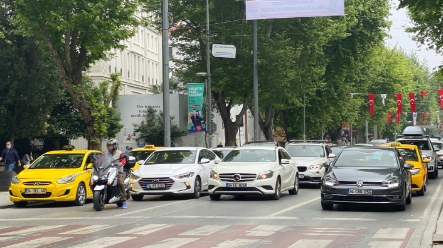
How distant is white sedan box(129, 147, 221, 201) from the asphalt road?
2.53ft

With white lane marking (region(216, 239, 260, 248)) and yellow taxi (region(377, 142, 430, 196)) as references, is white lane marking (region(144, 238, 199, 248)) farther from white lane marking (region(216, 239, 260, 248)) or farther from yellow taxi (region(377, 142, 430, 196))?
yellow taxi (region(377, 142, 430, 196))

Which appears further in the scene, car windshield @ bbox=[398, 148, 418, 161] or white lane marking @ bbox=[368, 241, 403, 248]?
car windshield @ bbox=[398, 148, 418, 161]

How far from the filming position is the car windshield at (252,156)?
21062mm

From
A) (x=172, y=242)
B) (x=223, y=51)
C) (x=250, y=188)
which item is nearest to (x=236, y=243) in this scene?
(x=172, y=242)

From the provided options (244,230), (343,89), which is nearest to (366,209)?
(244,230)

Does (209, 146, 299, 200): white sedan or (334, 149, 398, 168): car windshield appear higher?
(334, 149, 398, 168): car windshield

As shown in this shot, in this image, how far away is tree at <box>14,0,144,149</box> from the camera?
27547 millimetres

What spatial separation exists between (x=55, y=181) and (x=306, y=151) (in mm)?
11611

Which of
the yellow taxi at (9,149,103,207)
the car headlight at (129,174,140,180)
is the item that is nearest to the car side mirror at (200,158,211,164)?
the car headlight at (129,174,140,180)

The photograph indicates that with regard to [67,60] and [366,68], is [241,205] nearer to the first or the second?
[67,60]

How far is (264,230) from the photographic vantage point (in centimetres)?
1273

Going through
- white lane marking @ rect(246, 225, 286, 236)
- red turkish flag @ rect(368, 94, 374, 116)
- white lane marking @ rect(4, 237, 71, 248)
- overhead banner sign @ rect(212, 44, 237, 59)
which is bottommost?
white lane marking @ rect(246, 225, 286, 236)

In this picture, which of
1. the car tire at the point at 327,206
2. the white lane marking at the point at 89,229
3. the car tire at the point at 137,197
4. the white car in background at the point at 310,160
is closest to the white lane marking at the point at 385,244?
the white lane marking at the point at 89,229

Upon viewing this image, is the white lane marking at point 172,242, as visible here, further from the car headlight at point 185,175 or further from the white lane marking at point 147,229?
the car headlight at point 185,175
